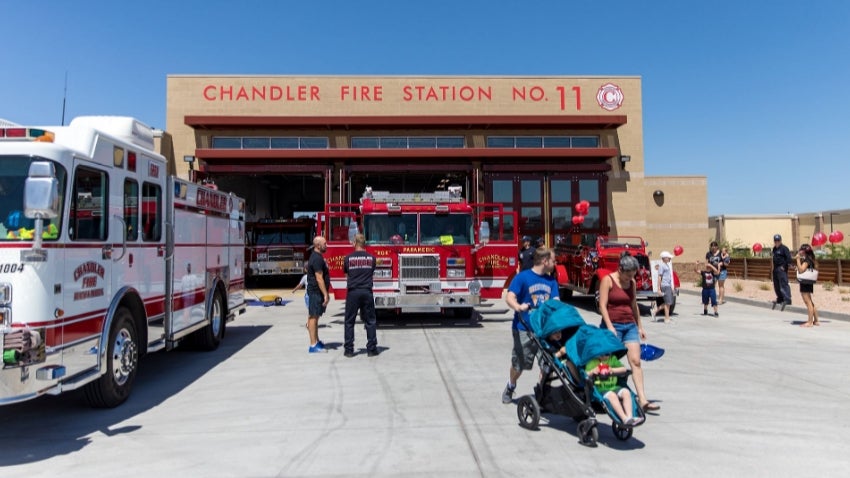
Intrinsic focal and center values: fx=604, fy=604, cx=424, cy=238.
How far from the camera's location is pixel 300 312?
55.1 ft

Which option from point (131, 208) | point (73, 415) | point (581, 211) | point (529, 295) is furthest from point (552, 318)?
point (581, 211)

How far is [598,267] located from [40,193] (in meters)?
13.0

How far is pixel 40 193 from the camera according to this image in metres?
4.96

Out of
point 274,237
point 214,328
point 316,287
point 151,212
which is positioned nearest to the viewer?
point 151,212

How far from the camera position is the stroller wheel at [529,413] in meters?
5.50

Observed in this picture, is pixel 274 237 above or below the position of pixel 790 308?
above

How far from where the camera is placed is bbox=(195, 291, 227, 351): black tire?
10.2m

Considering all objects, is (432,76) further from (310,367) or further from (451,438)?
(451,438)

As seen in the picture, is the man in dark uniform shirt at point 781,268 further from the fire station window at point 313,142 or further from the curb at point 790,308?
the fire station window at point 313,142

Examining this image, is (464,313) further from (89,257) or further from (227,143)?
(227,143)

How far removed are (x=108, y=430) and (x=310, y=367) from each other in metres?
3.26

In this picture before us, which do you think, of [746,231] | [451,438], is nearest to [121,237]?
[451,438]

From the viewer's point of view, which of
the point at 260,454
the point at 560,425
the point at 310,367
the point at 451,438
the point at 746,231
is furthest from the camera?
the point at 746,231

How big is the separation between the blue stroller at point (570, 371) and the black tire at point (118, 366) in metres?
4.33
